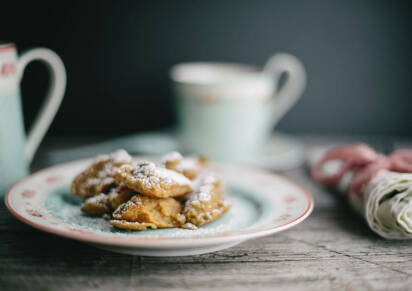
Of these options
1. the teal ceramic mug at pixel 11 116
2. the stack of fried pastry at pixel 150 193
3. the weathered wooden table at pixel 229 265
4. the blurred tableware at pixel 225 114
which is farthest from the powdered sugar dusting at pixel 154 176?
the blurred tableware at pixel 225 114

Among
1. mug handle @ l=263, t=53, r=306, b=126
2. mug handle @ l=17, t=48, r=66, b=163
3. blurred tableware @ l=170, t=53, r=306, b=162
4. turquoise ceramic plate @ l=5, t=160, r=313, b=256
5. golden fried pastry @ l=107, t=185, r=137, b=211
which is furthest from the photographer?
mug handle @ l=263, t=53, r=306, b=126

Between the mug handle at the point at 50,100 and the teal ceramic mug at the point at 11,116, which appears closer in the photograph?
the teal ceramic mug at the point at 11,116

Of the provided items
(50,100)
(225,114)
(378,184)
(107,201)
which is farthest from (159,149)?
(378,184)

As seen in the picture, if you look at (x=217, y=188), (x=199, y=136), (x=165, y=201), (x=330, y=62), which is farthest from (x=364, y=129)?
(x=165, y=201)

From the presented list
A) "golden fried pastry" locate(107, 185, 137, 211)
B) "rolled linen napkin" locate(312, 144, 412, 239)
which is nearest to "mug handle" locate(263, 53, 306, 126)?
"rolled linen napkin" locate(312, 144, 412, 239)

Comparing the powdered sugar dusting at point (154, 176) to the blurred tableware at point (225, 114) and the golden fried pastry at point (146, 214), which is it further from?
the blurred tableware at point (225, 114)

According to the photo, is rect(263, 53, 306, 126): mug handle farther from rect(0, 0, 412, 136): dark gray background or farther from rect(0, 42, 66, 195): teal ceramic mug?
rect(0, 42, 66, 195): teal ceramic mug

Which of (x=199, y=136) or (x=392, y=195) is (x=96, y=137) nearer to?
(x=199, y=136)
